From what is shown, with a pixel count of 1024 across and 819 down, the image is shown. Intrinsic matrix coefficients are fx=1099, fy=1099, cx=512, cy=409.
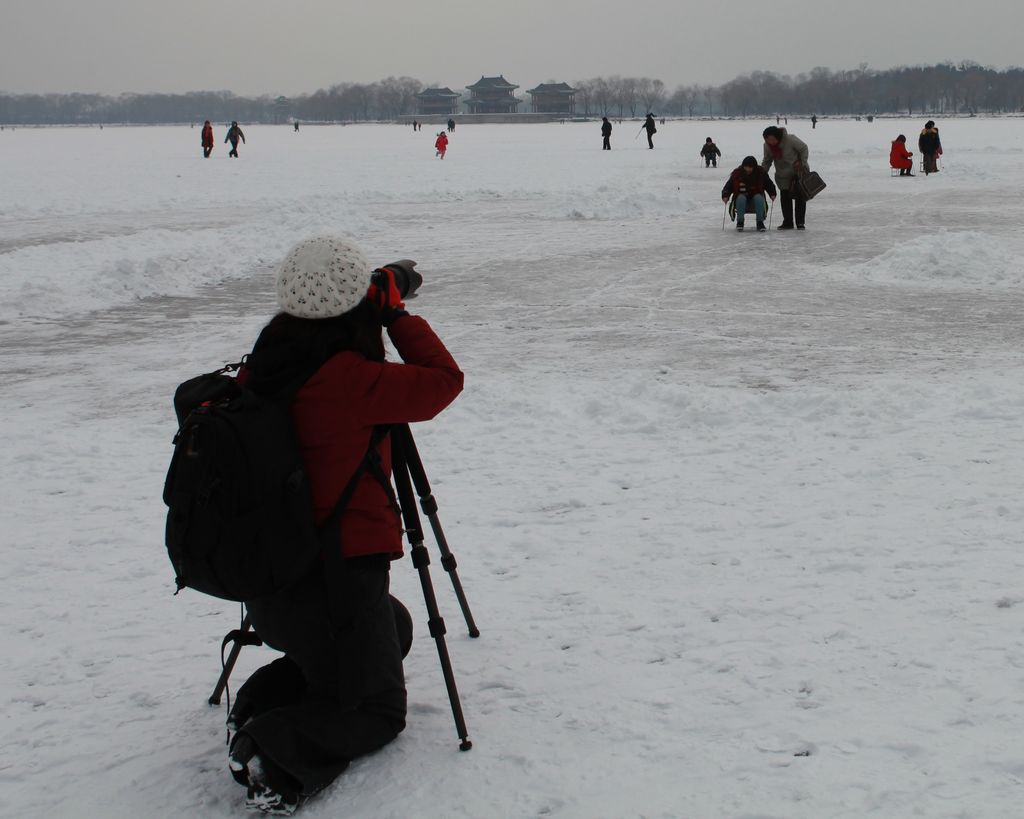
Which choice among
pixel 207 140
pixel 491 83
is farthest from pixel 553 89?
pixel 207 140

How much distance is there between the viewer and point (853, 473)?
5742 mm

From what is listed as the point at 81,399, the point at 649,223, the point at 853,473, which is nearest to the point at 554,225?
Result: the point at 649,223

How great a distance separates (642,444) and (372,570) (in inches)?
141

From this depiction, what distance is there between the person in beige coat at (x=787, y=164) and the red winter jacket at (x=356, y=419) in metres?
13.5

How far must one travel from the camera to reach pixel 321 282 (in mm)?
2928

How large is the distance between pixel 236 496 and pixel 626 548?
2.50 metres

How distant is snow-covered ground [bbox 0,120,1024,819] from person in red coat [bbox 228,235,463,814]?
0.56 feet

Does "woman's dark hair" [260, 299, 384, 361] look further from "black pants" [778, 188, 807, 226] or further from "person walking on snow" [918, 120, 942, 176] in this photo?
"person walking on snow" [918, 120, 942, 176]

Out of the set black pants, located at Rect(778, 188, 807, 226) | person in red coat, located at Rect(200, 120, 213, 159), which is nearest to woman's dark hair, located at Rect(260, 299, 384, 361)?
black pants, located at Rect(778, 188, 807, 226)

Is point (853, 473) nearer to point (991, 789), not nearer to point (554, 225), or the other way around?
point (991, 789)

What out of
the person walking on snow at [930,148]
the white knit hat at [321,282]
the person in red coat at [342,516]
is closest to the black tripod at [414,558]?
the person in red coat at [342,516]

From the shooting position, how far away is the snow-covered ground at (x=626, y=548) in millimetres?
3117

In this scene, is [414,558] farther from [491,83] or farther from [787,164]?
[491,83]

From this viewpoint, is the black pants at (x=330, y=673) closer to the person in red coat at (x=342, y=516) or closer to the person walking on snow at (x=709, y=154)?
the person in red coat at (x=342, y=516)
